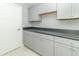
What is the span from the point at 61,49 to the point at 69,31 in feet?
2.67

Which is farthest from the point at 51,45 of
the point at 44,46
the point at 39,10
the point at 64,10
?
the point at 39,10

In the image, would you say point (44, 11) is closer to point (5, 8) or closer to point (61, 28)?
point (61, 28)

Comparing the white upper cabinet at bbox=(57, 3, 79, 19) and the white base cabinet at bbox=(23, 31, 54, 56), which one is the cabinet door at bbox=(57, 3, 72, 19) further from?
the white base cabinet at bbox=(23, 31, 54, 56)

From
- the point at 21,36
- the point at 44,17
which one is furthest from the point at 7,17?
the point at 44,17

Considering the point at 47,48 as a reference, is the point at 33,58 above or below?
above

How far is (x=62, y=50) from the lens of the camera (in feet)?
6.81

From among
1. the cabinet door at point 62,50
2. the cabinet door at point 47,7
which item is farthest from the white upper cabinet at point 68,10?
the cabinet door at point 62,50

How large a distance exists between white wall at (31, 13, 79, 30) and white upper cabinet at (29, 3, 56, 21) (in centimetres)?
26

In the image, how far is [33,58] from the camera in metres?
1.10

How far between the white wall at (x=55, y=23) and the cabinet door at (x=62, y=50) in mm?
781

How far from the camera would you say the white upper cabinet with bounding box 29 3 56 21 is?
9.64ft

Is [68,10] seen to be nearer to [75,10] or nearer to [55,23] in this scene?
[75,10]

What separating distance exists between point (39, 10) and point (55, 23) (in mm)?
832

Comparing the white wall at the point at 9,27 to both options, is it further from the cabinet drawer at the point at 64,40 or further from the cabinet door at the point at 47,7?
the cabinet drawer at the point at 64,40
